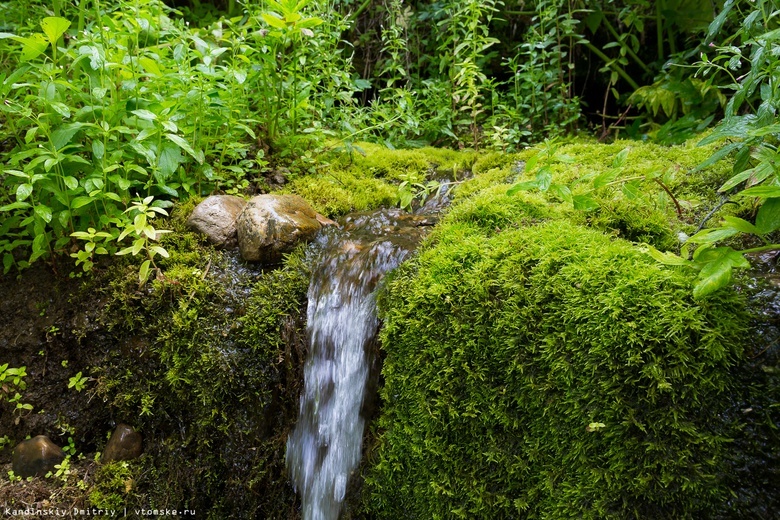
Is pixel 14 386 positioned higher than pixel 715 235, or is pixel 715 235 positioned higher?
pixel 715 235

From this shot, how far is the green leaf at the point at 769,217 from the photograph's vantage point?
1534 millimetres

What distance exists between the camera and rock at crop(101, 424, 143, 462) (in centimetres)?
271

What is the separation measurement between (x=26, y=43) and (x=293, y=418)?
2358 millimetres

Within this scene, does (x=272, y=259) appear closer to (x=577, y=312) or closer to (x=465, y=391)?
(x=465, y=391)

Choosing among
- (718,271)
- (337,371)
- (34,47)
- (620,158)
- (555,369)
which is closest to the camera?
(718,271)

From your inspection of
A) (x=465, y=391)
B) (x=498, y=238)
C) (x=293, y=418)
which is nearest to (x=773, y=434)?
(x=465, y=391)

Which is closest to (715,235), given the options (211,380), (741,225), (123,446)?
(741,225)

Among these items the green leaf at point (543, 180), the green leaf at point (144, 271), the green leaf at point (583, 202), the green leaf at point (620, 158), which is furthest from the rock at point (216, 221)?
the green leaf at point (620, 158)

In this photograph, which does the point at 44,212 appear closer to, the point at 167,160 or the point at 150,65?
the point at 167,160

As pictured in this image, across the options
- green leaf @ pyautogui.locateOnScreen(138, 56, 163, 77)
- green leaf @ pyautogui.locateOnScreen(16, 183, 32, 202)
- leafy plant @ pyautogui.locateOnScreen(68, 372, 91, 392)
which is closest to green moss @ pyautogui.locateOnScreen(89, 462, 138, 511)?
leafy plant @ pyautogui.locateOnScreen(68, 372, 91, 392)

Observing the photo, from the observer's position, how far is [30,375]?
2936 mm

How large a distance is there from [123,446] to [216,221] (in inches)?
53.5

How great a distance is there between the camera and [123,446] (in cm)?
272

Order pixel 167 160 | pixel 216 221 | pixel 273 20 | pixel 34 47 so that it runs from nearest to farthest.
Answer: pixel 34 47 < pixel 167 160 < pixel 216 221 < pixel 273 20
